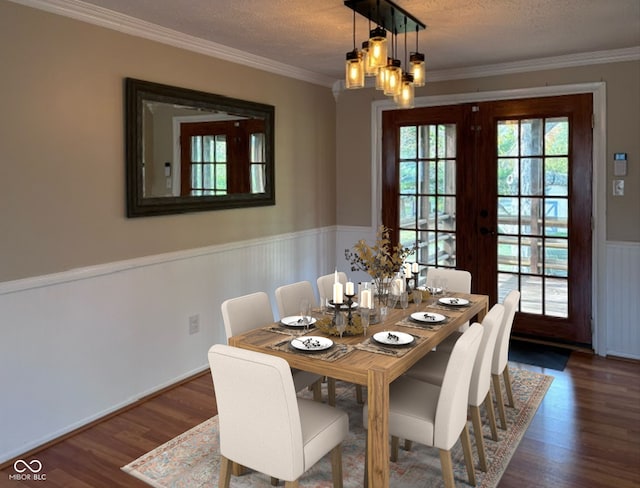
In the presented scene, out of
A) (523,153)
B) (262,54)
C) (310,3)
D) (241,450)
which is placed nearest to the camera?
(241,450)

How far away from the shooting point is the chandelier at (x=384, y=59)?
2.68 m

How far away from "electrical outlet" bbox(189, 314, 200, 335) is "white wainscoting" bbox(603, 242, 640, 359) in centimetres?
335

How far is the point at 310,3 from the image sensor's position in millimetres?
3010

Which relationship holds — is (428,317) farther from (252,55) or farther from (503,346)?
(252,55)

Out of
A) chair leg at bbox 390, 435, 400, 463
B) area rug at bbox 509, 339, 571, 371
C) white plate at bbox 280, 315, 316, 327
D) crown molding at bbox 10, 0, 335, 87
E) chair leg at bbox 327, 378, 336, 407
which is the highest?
crown molding at bbox 10, 0, 335, 87

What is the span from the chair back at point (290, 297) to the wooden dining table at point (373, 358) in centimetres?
45

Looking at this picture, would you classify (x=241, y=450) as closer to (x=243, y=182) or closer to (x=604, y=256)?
(x=243, y=182)

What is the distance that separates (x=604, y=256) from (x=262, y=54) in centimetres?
328

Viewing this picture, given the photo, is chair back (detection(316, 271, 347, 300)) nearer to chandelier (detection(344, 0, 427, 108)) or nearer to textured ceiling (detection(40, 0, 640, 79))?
chandelier (detection(344, 0, 427, 108))

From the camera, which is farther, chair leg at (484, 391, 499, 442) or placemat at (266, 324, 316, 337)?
chair leg at (484, 391, 499, 442)

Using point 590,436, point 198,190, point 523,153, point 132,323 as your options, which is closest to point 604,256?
point 523,153

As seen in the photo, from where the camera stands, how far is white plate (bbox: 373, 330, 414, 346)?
246 cm

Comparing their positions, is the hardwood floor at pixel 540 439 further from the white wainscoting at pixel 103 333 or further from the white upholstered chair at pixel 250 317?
the white upholstered chair at pixel 250 317

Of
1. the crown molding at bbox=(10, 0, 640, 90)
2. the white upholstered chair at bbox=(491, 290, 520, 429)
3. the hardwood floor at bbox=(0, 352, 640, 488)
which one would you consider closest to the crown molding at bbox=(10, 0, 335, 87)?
the crown molding at bbox=(10, 0, 640, 90)
